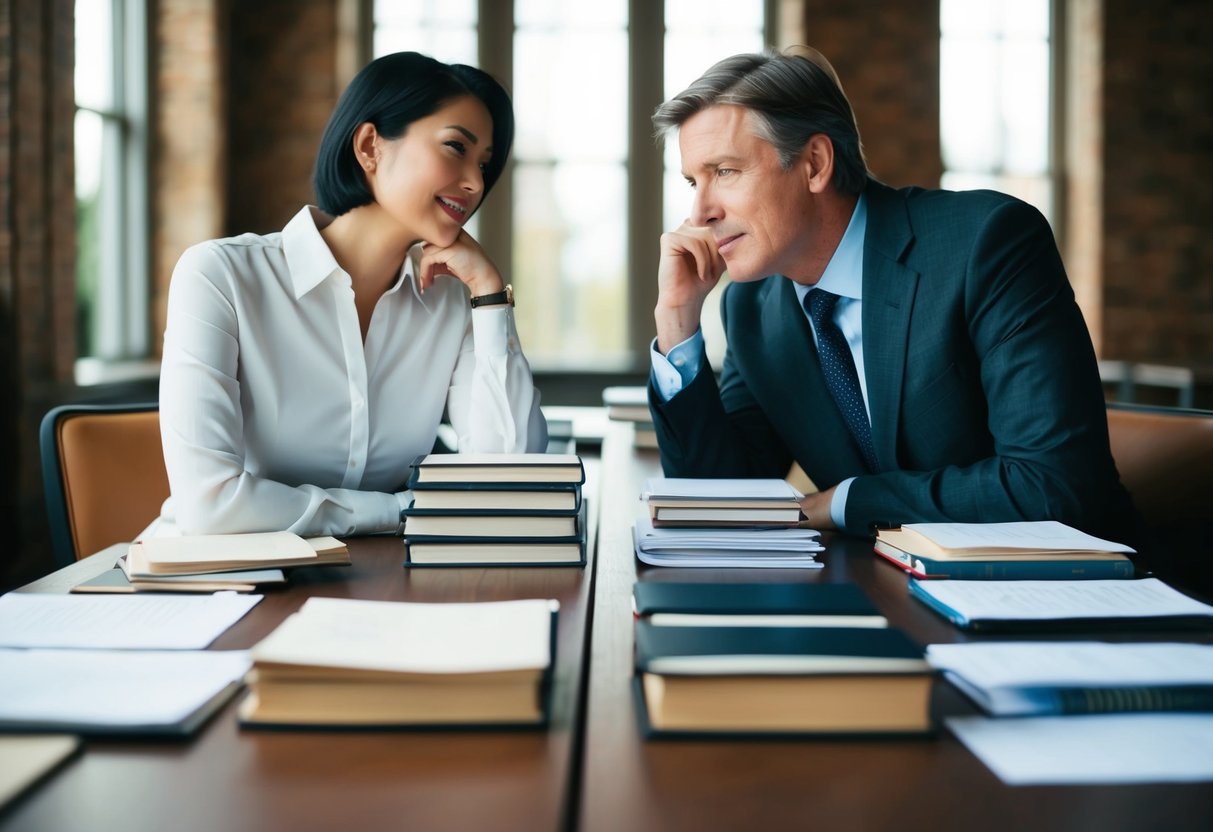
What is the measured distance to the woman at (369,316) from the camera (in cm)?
164

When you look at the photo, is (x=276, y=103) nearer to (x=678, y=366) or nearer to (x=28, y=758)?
(x=678, y=366)

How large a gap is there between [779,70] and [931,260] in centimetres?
46

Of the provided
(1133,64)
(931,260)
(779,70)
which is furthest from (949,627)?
(1133,64)

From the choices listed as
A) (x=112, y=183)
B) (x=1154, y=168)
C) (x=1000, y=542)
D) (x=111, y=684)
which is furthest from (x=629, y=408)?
(x=1154, y=168)

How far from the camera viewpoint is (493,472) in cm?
129

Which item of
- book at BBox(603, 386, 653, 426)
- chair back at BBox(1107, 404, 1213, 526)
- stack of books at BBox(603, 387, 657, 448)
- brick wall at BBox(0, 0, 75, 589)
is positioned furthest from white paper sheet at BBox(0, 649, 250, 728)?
brick wall at BBox(0, 0, 75, 589)

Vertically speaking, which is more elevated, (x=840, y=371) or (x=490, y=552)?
(x=840, y=371)

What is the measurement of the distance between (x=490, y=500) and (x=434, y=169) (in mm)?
862

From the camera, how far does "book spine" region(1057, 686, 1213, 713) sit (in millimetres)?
757

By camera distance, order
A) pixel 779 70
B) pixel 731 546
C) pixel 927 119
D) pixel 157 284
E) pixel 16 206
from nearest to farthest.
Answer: pixel 731 546 → pixel 779 70 → pixel 16 206 → pixel 157 284 → pixel 927 119

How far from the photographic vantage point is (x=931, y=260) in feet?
5.42

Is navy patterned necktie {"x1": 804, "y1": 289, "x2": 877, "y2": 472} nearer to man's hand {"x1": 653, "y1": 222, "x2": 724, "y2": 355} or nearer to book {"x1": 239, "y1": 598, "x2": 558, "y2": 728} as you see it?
man's hand {"x1": 653, "y1": 222, "x2": 724, "y2": 355}

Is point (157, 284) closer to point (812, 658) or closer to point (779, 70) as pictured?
point (779, 70)

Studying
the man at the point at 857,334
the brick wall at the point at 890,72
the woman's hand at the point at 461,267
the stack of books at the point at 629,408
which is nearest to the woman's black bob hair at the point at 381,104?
the woman's hand at the point at 461,267
